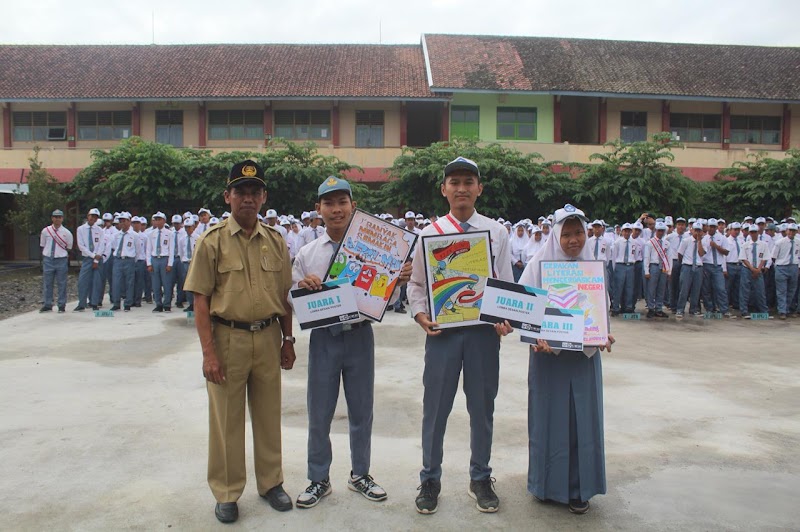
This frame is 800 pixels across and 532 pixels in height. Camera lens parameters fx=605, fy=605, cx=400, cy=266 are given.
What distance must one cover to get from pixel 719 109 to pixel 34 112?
1203 inches

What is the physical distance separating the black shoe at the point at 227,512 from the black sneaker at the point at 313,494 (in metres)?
0.39

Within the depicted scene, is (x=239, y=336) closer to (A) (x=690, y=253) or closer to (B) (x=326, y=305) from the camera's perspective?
(B) (x=326, y=305)

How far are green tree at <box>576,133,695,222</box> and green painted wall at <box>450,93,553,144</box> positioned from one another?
648 cm

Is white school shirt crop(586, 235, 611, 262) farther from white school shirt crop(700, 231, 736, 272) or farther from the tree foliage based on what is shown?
the tree foliage

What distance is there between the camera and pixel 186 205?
21.9 metres

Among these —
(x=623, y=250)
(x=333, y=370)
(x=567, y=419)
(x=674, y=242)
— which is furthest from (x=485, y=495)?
(x=674, y=242)

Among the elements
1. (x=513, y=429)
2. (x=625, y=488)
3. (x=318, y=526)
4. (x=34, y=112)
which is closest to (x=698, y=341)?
(x=513, y=429)

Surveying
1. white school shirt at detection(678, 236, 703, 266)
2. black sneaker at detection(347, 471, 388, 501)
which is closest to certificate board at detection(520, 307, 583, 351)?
black sneaker at detection(347, 471, 388, 501)

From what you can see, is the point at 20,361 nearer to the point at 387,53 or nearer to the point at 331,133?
the point at 331,133

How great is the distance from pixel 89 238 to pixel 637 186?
52.6ft

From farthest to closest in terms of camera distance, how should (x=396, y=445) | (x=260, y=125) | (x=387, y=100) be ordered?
1. (x=260, y=125)
2. (x=387, y=100)
3. (x=396, y=445)

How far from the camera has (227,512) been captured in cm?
357

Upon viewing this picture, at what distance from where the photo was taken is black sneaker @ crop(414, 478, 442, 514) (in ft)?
12.1

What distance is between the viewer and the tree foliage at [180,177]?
66.0 ft
